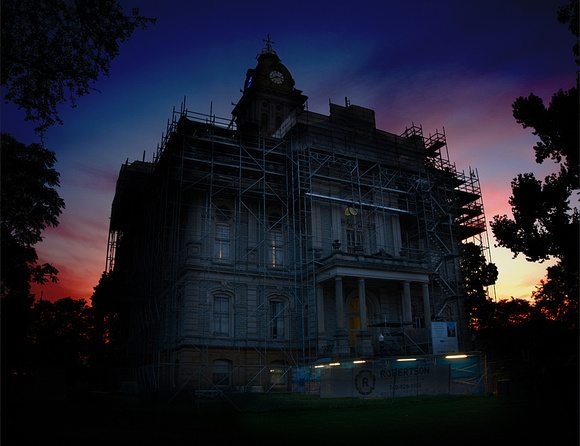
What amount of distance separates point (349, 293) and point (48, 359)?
3119 cm

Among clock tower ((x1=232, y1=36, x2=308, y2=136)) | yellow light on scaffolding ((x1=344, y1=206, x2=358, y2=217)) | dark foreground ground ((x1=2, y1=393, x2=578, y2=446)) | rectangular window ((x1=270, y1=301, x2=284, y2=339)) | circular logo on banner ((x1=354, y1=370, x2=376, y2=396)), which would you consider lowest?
dark foreground ground ((x1=2, y1=393, x2=578, y2=446))

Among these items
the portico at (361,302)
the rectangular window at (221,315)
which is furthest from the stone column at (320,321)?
the rectangular window at (221,315)

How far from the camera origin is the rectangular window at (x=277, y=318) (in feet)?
109

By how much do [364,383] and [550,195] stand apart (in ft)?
34.3

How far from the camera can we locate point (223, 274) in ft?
106

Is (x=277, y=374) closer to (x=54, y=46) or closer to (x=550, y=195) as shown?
(x=550, y=195)

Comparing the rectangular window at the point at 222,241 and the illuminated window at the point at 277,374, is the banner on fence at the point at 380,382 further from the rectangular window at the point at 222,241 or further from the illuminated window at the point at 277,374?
the rectangular window at the point at 222,241

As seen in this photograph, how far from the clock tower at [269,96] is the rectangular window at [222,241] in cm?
1883

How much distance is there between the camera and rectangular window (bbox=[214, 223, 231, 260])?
33438mm

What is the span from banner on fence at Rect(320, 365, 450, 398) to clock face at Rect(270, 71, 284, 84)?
40.1 m

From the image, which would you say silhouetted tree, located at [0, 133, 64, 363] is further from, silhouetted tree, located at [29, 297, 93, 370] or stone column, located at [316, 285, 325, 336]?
silhouetted tree, located at [29, 297, 93, 370]

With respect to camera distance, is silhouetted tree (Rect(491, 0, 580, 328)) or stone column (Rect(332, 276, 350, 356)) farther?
stone column (Rect(332, 276, 350, 356))

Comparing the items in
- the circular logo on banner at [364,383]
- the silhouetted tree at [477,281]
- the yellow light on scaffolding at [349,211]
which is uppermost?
the yellow light on scaffolding at [349,211]

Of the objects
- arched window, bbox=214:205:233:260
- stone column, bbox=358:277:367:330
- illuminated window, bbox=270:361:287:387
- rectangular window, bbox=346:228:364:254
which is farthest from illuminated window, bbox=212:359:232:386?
rectangular window, bbox=346:228:364:254
